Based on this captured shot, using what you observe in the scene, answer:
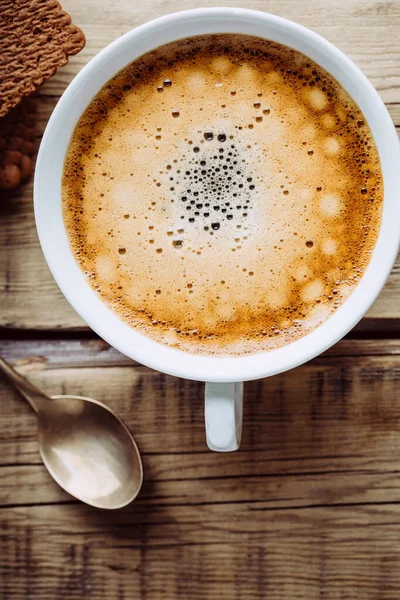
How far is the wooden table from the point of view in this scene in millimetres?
1041

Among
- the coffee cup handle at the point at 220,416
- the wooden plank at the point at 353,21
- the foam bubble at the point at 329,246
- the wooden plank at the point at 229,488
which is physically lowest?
the wooden plank at the point at 229,488

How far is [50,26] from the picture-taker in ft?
3.04

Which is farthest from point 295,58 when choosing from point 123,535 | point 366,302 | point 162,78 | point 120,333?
point 123,535

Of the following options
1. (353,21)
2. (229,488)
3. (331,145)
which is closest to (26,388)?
(229,488)

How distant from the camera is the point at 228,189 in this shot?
0.86 meters

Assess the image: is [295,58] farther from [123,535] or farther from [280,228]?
[123,535]

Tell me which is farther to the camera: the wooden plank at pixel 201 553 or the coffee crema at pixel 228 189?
the wooden plank at pixel 201 553

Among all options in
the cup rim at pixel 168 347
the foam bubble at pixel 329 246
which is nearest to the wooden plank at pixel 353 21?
the cup rim at pixel 168 347

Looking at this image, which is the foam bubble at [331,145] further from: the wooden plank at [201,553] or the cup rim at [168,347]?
the wooden plank at [201,553]

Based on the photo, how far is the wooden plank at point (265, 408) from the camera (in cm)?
104

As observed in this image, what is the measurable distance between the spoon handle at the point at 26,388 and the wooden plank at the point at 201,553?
19 centimetres

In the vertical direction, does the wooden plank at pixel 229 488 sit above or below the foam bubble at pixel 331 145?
below

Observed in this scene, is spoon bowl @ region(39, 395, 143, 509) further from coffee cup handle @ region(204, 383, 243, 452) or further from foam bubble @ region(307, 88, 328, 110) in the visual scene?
foam bubble @ region(307, 88, 328, 110)

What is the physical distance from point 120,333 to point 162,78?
355mm
